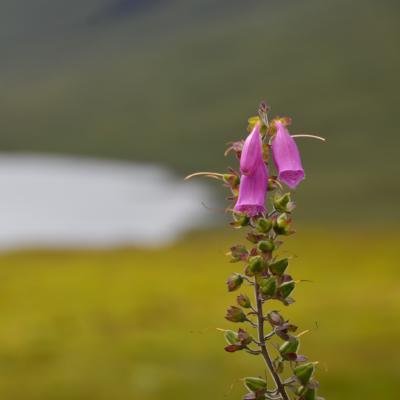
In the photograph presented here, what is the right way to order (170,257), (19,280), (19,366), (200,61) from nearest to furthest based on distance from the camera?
(19,366), (19,280), (170,257), (200,61)

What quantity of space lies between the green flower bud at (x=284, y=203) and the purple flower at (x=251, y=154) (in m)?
0.12

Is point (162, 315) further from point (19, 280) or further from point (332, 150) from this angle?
point (332, 150)

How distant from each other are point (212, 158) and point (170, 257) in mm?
73546

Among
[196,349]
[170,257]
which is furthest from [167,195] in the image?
[196,349]

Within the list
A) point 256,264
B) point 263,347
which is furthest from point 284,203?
point 263,347

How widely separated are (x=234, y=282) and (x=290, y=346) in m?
0.25

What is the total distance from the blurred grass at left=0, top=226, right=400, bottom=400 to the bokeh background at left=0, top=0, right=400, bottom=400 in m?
0.11

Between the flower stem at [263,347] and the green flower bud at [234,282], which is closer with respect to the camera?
the flower stem at [263,347]

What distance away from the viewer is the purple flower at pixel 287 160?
2732mm

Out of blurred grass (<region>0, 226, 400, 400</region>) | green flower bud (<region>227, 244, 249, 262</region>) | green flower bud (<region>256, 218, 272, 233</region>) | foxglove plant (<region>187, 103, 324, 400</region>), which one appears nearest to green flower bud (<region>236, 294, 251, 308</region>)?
foxglove plant (<region>187, 103, 324, 400</region>)

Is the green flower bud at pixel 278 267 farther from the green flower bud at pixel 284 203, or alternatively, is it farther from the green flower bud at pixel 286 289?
the green flower bud at pixel 284 203

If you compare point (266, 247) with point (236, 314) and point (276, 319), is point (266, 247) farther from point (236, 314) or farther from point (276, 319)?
point (236, 314)

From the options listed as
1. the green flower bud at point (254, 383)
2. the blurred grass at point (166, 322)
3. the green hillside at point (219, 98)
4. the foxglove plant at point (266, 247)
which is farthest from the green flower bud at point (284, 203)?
the green hillside at point (219, 98)

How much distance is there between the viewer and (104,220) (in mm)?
100500
